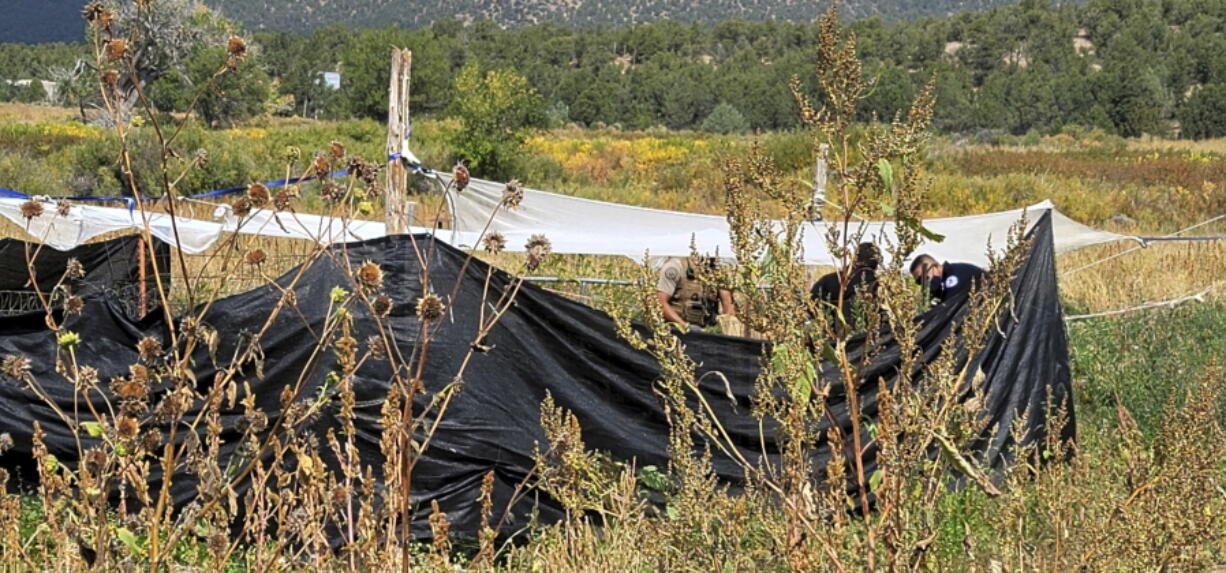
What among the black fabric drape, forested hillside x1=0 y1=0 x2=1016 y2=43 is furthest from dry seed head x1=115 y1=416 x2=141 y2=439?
forested hillside x1=0 y1=0 x2=1016 y2=43

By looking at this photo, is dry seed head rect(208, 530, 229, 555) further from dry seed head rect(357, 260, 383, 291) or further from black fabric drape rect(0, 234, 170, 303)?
black fabric drape rect(0, 234, 170, 303)

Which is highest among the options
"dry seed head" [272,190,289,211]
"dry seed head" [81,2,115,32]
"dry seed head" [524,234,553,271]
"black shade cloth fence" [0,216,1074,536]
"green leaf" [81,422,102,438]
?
Answer: "dry seed head" [81,2,115,32]

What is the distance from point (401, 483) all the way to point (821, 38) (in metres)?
1.02

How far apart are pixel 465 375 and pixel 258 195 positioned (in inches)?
121

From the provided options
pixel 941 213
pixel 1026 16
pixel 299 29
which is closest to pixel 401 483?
pixel 941 213

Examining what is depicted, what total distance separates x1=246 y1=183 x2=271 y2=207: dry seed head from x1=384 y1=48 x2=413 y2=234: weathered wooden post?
3.45m

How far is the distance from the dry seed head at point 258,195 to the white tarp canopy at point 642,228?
5.40 meters

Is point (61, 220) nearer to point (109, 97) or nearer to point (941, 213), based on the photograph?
point (109, 97)

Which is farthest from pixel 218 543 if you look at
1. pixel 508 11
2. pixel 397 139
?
pixel 508 11

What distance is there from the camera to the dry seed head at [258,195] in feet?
6.96

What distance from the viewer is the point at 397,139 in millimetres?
6184

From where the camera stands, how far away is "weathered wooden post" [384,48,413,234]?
597 centimetres

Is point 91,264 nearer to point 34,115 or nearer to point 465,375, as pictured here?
point 465,375

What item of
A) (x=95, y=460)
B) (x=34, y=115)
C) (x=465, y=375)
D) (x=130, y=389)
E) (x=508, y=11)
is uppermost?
(x=508, y=11)
